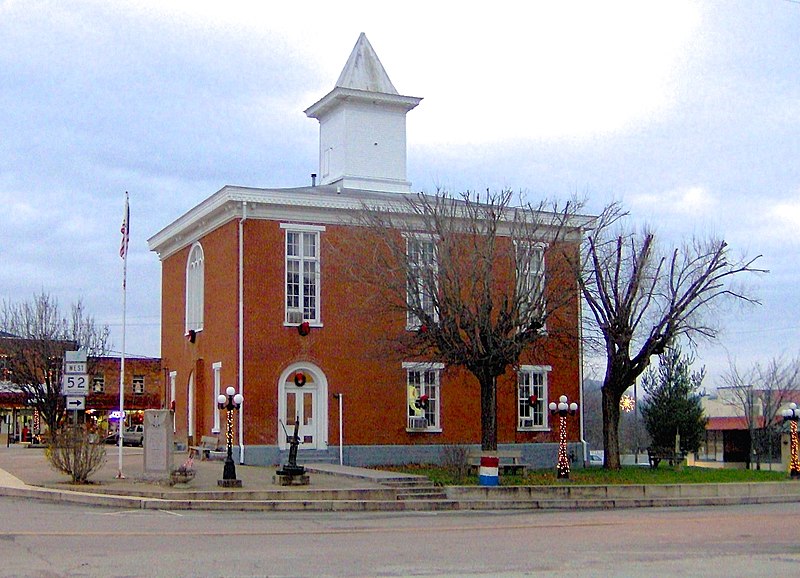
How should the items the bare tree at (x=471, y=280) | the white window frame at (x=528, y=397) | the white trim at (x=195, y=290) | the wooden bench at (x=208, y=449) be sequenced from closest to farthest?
1. the bare tree at (x=471, y=280)
2. the wooden bench at (x=208, y=449)
3. the white window frame at (x=528, y=397)
4. the white trim at (x=195, y=290)

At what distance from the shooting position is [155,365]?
81.2 meters

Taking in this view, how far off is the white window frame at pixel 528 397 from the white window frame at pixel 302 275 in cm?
817

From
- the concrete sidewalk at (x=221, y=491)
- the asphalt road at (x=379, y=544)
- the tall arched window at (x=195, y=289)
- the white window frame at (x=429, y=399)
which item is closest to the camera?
the asphalt road at (x=379, y=544)

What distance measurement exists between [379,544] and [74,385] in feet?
44.5

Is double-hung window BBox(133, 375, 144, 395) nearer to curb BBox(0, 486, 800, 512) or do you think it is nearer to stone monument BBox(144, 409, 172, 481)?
stone monument BBox(144, 409, 172, 481)

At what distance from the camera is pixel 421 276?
106ft

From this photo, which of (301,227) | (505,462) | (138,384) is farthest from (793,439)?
(138,384)

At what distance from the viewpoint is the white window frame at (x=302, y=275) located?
118 ft

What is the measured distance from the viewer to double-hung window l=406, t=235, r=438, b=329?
3216cm

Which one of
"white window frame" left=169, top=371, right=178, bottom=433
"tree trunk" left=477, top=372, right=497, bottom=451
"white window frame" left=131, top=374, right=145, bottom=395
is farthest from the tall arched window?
"white window frame" left=131, top=374, right=145, bottom=395

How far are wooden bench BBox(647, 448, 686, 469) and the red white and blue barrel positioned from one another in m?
13.1

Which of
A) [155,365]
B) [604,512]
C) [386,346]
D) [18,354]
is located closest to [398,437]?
[386,346]

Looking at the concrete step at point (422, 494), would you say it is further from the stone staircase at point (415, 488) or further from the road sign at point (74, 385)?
the road sign at point (74, 385)

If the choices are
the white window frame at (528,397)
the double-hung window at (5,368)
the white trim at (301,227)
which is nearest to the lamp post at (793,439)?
the white window frame at (528,397)
